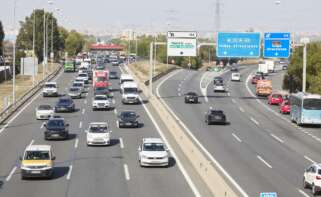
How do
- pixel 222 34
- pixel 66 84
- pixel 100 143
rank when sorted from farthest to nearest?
pixel 66 84 < pixel 222 34 < pixel 100 143

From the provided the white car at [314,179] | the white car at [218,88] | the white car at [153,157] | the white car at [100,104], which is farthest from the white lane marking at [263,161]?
the white car at [218,88]

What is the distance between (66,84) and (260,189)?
6824 cm

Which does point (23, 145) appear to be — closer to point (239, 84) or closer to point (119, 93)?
point (119, 93)

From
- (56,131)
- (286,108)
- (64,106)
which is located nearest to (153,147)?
(56,131)

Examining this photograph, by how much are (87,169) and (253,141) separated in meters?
16.1

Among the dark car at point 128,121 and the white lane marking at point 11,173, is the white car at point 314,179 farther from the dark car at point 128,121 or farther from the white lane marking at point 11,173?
the dark car at point 128,121

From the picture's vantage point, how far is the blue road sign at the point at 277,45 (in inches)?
2847

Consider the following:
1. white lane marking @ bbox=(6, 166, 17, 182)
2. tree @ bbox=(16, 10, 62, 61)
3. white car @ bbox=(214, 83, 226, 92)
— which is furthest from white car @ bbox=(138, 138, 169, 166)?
tree @ bbox=(16, 10, 62, 61)

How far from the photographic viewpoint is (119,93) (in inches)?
3287

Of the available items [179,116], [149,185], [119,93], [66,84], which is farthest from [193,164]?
[66,84]

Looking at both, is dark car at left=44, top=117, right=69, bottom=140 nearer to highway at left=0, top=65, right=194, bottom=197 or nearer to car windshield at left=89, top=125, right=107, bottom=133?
highway at left=0, top=65, right=194, bottom=197

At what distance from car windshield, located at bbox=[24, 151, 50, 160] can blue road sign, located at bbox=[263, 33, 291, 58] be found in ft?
140

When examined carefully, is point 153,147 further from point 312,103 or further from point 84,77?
point 84,77

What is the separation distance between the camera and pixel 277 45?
72.8m
